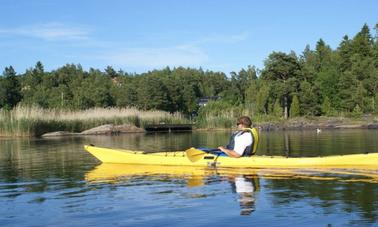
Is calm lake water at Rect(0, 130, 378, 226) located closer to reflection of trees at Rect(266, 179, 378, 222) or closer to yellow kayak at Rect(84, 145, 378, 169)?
reflection of trees at Rect(266, 179, 378, 222)

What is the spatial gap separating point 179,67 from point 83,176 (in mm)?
90908

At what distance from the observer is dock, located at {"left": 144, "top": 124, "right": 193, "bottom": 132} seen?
38.8 meters

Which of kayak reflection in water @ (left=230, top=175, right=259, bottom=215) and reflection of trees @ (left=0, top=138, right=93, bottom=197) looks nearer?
kayak reflection in water @ (left=230, top=175, right=259, bottom=215)

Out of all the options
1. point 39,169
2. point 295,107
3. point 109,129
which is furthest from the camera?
point 295,107

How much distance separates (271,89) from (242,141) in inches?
1535

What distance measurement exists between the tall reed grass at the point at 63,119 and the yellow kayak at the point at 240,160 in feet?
60.0

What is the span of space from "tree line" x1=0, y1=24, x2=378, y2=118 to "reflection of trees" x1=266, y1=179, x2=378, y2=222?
119 ft

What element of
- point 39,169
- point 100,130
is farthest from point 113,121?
point 39,169

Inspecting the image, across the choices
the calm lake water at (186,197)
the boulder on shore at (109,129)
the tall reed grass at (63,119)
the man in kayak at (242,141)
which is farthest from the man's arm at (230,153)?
the boulder on shore at (109,129)

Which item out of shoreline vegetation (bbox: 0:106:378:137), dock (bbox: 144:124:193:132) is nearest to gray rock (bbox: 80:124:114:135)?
Answer: shoreline vegetation (bbox: 0:106:378:137)

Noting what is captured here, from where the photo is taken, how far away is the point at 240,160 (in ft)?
39.6

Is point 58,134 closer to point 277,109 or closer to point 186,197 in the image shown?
point 277,109

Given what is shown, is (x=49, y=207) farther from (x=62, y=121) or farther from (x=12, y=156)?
(x=62, y=121)

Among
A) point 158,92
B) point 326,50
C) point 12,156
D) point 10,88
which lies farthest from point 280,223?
point 326,50
